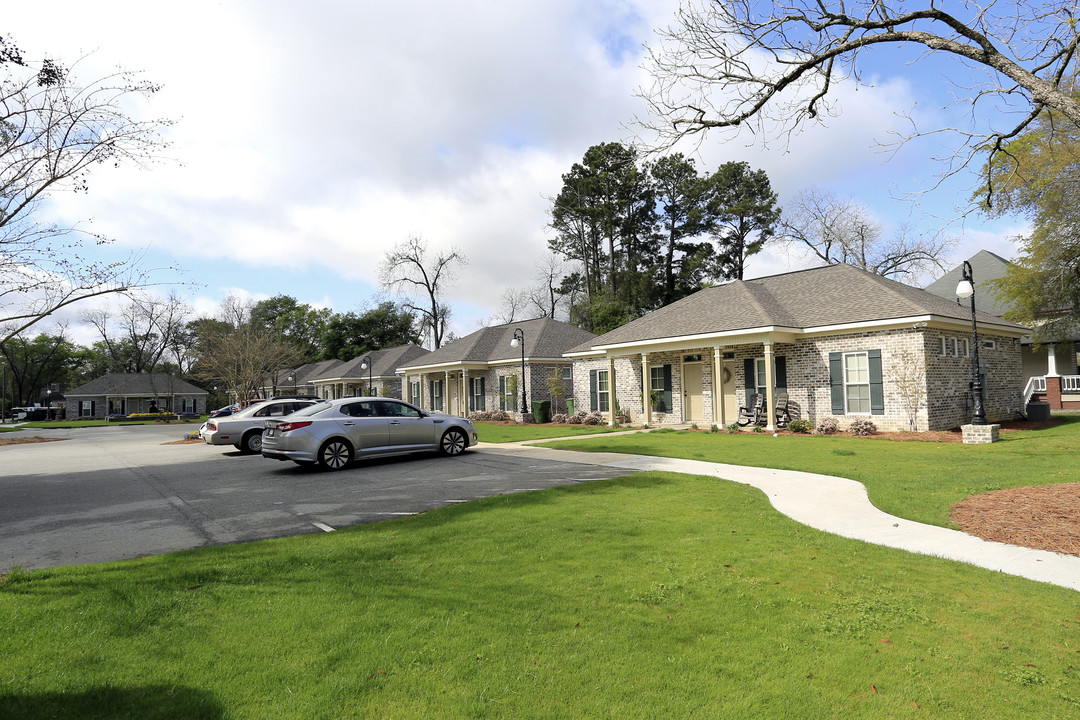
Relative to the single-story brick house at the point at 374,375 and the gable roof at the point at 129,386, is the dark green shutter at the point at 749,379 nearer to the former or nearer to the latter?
the single-story brick house at the point at 374,375

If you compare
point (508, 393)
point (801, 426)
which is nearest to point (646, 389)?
point (801, 426)

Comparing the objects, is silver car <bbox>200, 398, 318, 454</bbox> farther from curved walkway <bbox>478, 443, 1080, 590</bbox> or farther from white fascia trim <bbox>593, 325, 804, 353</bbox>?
white fascia trim <bbox>593, 325, 804, 353</bbox>

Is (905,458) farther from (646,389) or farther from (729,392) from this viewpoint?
(646,389)

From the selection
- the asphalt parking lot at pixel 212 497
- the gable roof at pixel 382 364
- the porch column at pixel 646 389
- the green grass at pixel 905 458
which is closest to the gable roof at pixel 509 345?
the porch column at pixel 646 389

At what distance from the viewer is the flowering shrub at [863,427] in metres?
17.6

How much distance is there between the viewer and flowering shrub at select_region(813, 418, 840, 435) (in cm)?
1845

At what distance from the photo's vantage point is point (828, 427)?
18531 millimetres

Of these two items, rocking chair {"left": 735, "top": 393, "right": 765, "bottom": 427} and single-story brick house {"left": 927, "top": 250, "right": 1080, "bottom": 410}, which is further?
single-story brick house {"left": 927, "top": 250, "right": 1080, "bottom": 410}

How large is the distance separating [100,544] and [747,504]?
7829mm

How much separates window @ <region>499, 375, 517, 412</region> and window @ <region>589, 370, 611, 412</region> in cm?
593

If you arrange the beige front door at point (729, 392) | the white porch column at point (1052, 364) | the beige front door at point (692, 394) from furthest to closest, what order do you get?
the white porch column at point (1052, 364) → the beige front door at point (692, 394) → the beige front door at point (729, 392)

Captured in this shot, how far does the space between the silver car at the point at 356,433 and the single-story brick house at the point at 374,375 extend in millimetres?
32264

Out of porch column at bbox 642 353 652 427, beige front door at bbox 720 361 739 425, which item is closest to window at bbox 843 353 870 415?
beige front door at bbox 720 361 739 425

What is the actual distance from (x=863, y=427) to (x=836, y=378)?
6.28ft
